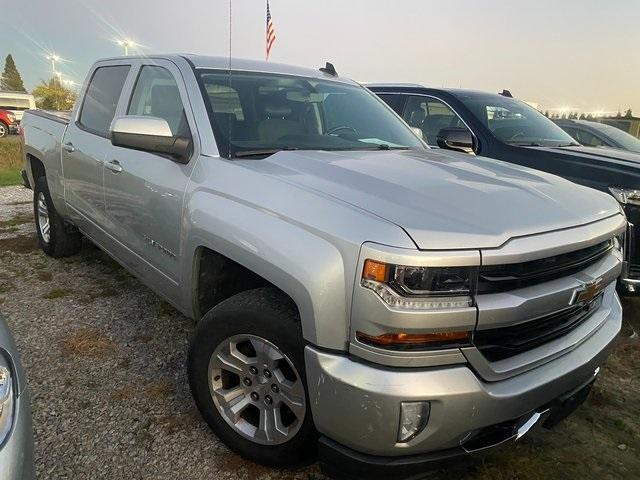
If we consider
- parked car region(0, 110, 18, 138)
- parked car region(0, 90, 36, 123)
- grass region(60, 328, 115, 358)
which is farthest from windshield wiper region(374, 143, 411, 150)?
parked car region(0, 90, 36, 123)

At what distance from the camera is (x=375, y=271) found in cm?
165

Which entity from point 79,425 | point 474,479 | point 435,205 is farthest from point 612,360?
point 79,425

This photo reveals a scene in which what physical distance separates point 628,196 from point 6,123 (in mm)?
27513

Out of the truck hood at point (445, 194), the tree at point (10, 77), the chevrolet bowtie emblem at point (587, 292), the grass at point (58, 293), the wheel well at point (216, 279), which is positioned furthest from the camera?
the tree at point (10, 77)

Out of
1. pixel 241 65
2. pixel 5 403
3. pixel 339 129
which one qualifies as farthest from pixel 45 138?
pixel 5 403

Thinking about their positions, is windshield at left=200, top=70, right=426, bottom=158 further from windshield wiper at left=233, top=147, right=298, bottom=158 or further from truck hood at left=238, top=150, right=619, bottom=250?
truck hood at left=238, top=150, right=619, bottom=250

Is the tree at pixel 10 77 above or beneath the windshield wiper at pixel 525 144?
beneath

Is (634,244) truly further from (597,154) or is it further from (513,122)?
(513,122)

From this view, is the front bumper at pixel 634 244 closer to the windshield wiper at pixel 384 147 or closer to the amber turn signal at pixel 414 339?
the windshield wiper at pixel 384 147

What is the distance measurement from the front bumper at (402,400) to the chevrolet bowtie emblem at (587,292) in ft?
1.14

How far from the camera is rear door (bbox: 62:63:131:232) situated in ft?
11.7

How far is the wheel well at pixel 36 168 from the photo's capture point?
4929mm

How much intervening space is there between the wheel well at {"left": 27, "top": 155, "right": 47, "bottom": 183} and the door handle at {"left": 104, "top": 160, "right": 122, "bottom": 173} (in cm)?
201

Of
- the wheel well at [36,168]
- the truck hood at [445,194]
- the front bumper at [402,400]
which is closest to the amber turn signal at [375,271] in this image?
the truck hood at [445,194]
